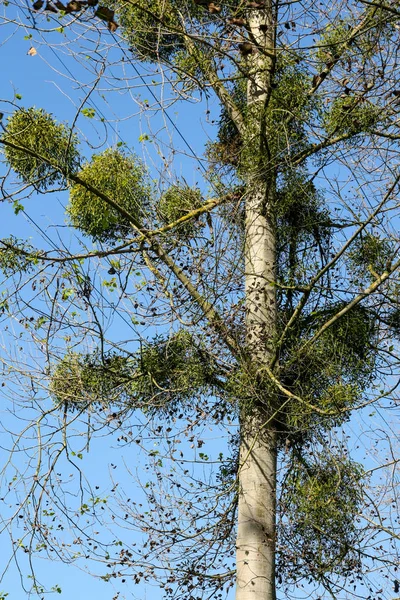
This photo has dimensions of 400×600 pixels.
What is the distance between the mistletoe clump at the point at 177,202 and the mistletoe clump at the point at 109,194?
15cm

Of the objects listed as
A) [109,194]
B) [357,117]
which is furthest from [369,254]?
[109,194]

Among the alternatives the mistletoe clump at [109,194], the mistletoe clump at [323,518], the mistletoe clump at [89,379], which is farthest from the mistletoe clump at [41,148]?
the mistletoe clump at [323,518]

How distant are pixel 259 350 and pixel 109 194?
6.06 ft

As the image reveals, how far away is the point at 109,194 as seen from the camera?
719cm

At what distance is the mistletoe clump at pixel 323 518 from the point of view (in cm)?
626

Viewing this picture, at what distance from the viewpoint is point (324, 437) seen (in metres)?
6.56

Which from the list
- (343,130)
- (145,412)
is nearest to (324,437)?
(145,412)

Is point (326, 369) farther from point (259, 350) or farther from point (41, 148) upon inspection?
point (41, 148)

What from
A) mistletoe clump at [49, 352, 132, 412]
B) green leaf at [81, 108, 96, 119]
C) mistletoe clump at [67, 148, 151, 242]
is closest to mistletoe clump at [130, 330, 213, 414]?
mistletoe clump at [49, 352, 132, 412]

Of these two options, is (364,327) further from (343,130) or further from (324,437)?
(343,130)

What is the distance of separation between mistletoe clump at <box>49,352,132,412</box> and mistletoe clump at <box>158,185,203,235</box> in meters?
1.24

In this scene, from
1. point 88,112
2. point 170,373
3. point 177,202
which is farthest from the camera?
point 177,202

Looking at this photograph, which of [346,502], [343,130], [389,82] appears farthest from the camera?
[343,130]

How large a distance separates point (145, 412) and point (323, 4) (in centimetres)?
333
